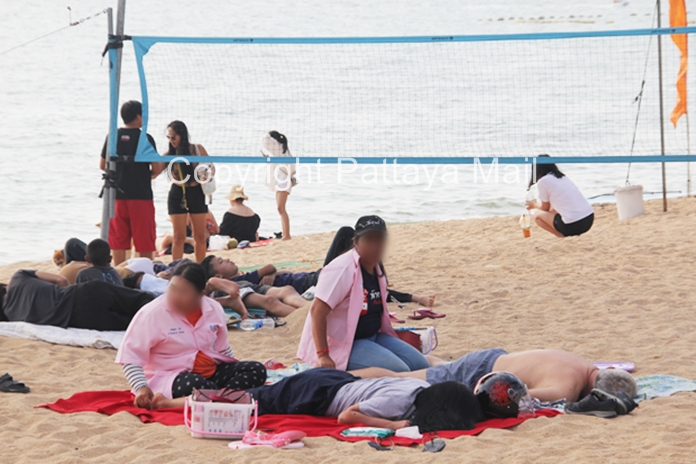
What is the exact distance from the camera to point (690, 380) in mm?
4430

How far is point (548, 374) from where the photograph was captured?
408 cm

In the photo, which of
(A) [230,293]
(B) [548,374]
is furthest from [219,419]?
(A) [230,293]

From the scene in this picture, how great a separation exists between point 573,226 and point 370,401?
5168 millimetres

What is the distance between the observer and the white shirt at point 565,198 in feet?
27.7

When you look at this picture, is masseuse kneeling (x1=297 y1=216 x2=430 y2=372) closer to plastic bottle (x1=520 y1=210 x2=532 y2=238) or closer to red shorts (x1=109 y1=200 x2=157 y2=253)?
red shorts (x1=109 y1=200 x2=157 y2=253)

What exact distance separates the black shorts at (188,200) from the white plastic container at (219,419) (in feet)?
13.7

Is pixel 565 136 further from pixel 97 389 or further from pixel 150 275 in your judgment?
pixel 97 389

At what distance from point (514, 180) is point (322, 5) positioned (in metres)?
40.4

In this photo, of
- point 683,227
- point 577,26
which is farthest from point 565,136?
point 577,26

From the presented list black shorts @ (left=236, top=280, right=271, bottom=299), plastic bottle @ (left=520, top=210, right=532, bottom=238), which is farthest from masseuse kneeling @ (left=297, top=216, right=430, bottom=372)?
plastic bottle @ (left=520, top=210, right=532, bottom=238)

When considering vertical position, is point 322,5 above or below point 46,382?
above

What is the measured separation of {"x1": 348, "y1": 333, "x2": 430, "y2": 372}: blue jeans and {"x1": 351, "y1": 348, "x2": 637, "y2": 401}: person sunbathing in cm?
31

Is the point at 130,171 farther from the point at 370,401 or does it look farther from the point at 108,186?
the point at 370,401

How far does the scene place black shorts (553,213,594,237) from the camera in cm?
847
